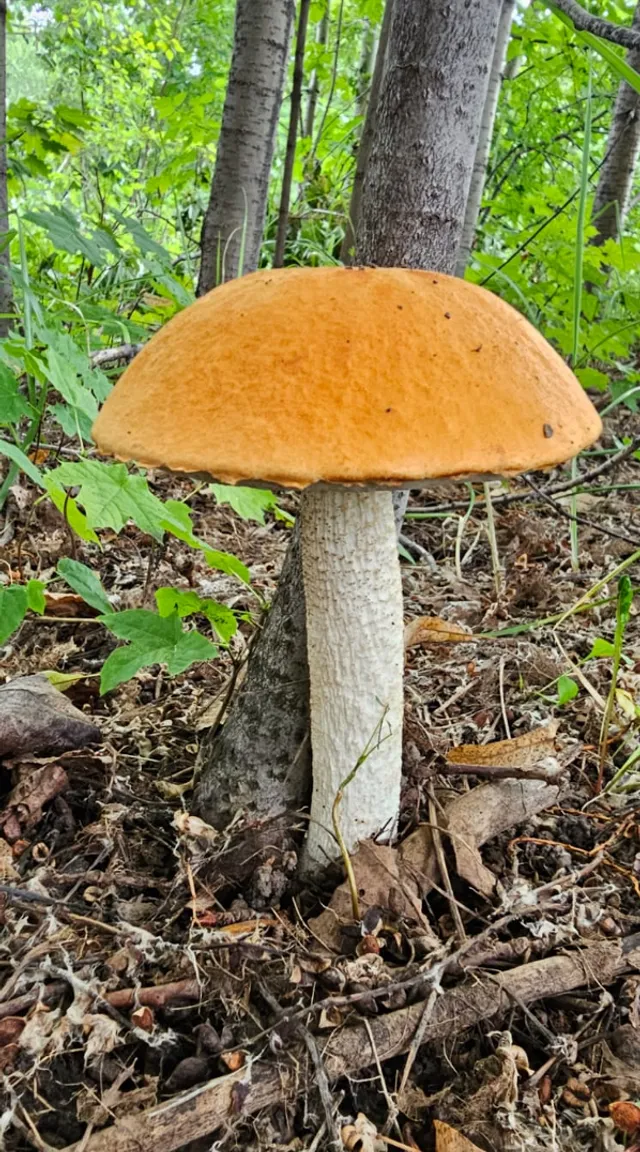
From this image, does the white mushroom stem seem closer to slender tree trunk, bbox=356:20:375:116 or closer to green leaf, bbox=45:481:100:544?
green leaf, bbox=45:481:100:544

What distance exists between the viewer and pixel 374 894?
6.06 ft

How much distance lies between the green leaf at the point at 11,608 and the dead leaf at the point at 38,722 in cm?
40

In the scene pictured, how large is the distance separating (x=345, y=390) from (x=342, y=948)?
127 cm

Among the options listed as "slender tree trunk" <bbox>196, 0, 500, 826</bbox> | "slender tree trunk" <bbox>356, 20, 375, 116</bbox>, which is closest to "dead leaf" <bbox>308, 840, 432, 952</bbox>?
"slender tree trunk" <bbox>196, 0, 500, 826</bbox>

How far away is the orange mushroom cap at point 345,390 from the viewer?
118cm

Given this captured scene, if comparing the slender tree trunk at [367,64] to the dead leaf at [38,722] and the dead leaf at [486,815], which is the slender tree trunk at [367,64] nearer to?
the dead leaf at [38,722]

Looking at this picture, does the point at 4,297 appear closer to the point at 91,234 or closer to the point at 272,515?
the point at 91,234

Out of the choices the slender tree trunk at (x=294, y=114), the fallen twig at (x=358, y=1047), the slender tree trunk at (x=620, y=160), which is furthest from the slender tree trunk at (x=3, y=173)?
the slender tree trunk at (x=620, y=160)

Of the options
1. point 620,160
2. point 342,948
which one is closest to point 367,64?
point 620,160

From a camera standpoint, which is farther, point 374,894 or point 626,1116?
point 374,894

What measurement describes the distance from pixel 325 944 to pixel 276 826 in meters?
0.38

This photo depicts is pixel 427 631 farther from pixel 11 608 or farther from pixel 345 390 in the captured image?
pixel 345 390

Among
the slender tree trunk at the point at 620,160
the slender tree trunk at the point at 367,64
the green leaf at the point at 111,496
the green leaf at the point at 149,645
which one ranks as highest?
the slender tree trunk at the point at 367,64

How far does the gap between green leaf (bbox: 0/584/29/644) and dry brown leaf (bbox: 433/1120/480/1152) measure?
1.37 meters
